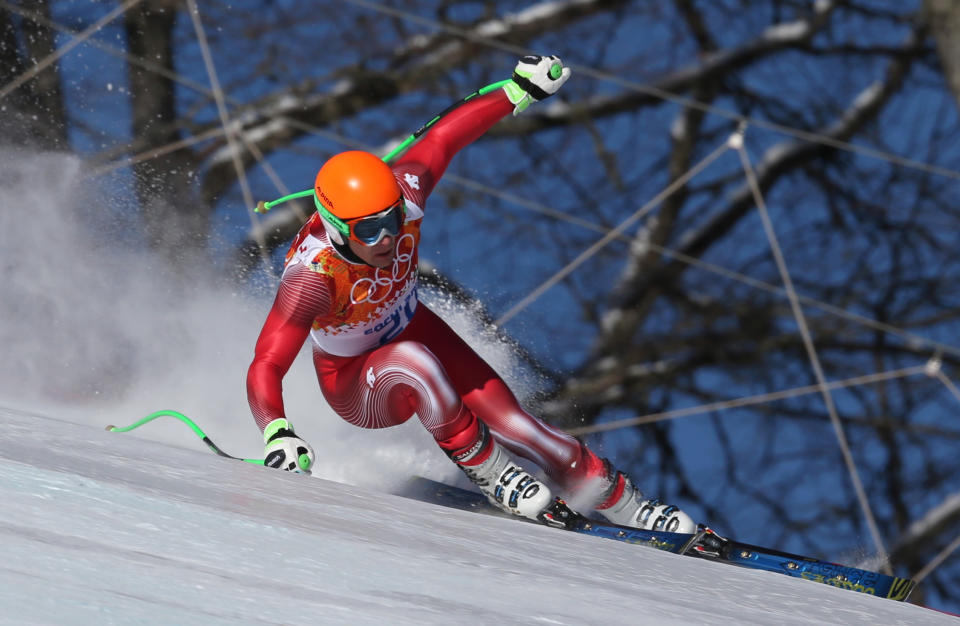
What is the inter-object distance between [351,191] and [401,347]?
0.41m

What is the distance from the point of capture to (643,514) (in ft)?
10.1

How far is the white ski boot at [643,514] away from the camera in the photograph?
9.91 ft

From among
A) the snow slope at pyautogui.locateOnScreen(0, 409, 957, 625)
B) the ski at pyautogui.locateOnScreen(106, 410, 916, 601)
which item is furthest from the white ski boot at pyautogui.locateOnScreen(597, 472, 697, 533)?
the snow slope at pyautogui.locateOnScreen(0, 409, 957, 625)

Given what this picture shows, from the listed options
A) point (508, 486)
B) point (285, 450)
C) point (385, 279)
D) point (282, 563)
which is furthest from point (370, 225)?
point (282, 563)

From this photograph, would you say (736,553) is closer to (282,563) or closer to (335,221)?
(335,221)

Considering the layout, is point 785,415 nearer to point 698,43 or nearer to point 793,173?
point 793,173

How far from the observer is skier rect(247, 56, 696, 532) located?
2662 millimetres

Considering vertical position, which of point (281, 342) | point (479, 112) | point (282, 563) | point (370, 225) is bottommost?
point (282, 563)

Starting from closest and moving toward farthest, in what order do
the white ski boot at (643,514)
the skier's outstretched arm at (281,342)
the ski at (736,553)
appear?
the ski at (736,553)
the skier's outstretched arm at (281,342)
the white ski boot at (643,514)

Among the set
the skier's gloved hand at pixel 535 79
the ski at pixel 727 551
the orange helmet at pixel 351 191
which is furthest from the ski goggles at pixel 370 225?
the skier's gloved hand at pixel 535 79

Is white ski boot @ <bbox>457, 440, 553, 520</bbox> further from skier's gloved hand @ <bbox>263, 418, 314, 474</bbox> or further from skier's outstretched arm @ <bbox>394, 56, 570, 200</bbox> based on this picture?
skier's outstretched arm @ <bbox>394, 56, 570, 200</bbox>

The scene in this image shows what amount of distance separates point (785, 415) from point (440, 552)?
6717mm

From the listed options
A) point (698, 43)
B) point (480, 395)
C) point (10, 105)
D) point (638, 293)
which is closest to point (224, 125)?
point (10, 105)

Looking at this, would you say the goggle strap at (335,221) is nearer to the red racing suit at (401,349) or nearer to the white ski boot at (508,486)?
the red racing suit at (401,349)
